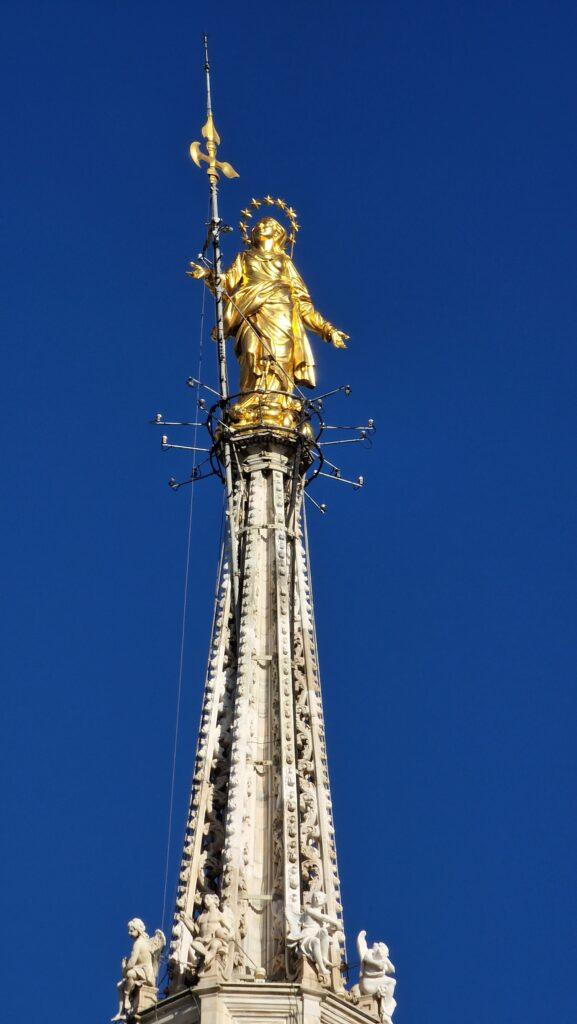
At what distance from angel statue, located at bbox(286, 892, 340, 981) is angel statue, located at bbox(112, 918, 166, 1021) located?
2.75m

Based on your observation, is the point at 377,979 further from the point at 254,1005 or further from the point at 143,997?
the point at 143,997

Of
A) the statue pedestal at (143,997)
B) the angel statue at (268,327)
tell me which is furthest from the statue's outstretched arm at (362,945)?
the angel statue at (268,327)

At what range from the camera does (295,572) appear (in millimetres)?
61531

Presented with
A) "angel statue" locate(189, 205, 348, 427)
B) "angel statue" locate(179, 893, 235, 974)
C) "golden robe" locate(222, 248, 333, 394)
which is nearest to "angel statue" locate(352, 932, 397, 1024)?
"angel statue" locate(179, 893, 235, 974)

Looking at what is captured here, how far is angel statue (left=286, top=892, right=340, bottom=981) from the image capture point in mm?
52031

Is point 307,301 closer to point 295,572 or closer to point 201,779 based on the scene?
point 295,572

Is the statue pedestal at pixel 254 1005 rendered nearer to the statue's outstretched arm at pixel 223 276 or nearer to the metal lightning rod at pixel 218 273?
the metal lightning rod at pixel 218 273

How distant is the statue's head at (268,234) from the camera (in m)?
67.3

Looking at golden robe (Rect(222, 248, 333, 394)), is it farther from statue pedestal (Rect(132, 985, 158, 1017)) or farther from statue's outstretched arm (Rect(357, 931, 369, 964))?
statue pedestal (Rect(132, 985, 158, 1017))

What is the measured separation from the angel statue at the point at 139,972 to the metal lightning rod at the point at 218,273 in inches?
362

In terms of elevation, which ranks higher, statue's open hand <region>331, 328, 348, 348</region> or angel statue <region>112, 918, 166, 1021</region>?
statue's open hand <region>331, 328, 348, 348</region>

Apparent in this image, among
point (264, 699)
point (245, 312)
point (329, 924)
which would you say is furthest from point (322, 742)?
point (245, 312)

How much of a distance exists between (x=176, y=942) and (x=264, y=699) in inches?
269

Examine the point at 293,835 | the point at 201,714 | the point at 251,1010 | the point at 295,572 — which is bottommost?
the point at 251,1010
